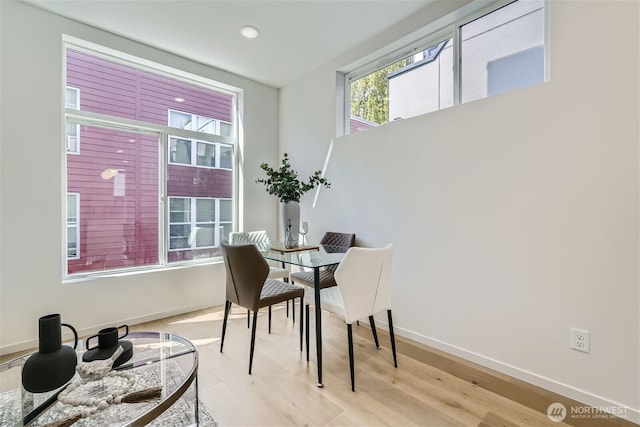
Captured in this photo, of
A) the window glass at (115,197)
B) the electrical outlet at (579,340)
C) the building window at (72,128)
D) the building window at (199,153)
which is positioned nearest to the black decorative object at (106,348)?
the window glass at (115,197)

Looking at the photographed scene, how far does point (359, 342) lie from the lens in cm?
250

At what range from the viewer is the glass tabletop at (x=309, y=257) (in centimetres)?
207

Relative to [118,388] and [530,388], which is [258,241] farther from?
[530,388]

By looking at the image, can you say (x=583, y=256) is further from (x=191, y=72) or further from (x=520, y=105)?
(x=191, y=72)

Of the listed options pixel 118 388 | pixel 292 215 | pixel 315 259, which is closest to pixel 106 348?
pixel 118 388

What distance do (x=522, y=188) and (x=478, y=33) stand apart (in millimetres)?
1278

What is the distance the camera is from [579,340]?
1.72 metres

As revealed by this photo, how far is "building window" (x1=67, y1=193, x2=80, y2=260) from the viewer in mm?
2682

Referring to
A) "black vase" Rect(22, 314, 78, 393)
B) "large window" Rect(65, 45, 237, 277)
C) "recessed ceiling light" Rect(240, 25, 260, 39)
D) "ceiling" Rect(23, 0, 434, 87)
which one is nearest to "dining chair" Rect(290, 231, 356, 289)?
"large window" Rect(65, 45, 237, 277)

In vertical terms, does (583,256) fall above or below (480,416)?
above

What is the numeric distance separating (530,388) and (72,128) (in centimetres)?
410

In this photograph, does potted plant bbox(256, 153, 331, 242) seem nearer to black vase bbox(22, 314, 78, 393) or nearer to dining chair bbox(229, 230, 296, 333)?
dining chair bbox(229, 230, 296, 333)

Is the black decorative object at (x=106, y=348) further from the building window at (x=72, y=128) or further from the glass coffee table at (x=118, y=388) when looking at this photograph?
the building window at (x=72, y=128)

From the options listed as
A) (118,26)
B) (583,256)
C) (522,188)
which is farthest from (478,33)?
(118,26)
